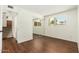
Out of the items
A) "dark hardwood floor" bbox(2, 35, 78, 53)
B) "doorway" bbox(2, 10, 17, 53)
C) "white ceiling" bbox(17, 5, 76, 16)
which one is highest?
"white ceiling" bbox(17, 5, 76, 16)

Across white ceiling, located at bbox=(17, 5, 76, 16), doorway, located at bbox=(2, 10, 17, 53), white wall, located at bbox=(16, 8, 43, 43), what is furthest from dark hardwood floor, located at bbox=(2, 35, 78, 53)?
white ceiling, located at bbox=(17, 5, 76, 16)

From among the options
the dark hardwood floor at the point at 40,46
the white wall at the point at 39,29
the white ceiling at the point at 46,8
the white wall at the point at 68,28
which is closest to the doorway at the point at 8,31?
the dark hardwood floor at the point at 40,46

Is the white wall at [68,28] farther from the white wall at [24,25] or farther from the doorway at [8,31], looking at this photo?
the doorway at [8,31]

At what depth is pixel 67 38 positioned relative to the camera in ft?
4.82

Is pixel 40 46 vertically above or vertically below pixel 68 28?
below

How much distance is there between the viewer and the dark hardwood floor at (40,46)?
1419 millimetres

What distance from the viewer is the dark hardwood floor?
142cm

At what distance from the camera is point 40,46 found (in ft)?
4.99

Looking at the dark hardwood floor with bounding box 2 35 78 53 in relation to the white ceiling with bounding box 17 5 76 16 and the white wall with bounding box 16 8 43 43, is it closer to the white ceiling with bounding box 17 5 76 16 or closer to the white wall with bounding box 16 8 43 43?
the white wall with bounding box 16 8 43 43

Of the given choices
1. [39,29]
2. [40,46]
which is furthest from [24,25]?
[40,46]

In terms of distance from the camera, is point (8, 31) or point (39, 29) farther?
point (39, 29)

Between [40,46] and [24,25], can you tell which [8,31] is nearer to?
[24,25]

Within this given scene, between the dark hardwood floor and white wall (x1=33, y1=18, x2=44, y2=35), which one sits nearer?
the dark hardwood floor
